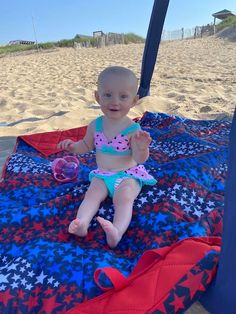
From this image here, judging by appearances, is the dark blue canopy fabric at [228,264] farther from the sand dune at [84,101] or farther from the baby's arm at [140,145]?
the sand dune at [84,101]

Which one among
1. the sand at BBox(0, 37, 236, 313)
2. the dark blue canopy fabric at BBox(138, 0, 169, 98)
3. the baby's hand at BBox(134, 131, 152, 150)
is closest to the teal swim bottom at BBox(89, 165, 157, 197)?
the baby's hand at BBox(134, 131, 152, 150)

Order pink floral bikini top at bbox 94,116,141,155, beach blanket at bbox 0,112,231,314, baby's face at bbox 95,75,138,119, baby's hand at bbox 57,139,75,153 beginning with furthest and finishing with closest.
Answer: baby's hand at bbox 57,139,75,153 → pink floral bikini top at bbox 94,116,141,155 → baby's face at bbox 95,75,138,119 → beach blanket at bbox 0,112,231,314

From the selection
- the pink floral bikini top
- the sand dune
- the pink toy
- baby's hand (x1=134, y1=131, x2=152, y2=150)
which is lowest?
the sand dune

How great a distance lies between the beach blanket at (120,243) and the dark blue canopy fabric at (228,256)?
56 millimetres

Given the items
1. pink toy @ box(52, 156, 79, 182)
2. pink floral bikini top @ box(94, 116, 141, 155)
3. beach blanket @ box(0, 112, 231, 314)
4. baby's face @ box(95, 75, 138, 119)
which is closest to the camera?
beach blanket @ box(0, 112, 231, 314)

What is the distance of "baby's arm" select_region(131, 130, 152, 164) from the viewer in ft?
5.38

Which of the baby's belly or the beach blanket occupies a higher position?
the baby's belly

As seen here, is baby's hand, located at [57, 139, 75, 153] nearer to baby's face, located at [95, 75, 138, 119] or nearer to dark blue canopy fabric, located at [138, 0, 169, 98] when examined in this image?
baby's face, located at [95, 75, 138, 119]

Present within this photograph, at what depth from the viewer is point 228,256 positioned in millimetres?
1048

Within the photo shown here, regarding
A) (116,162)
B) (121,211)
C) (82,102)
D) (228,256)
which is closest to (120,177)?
(116,162)

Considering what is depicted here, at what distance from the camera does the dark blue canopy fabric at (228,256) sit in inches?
39.6

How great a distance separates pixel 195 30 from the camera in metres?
30.3

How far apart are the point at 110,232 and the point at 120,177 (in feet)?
1.19

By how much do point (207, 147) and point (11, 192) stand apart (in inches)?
45.3
